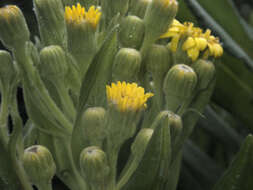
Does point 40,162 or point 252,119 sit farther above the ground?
point 40,162

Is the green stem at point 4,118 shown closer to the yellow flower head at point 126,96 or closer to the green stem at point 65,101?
the green stem at point 65,101

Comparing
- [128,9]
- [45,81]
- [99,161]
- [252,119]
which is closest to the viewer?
[99,161]

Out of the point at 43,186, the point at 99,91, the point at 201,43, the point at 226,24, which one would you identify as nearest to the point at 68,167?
the point at 43,186

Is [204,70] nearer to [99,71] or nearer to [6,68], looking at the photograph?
[99,71]

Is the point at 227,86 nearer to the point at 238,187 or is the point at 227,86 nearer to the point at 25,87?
the point at 238,187

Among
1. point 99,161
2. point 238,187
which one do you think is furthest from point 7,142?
point 238,187

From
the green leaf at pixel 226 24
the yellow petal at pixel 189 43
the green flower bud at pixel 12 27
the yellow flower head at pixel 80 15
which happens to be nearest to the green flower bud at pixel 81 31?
the yellow flower head at pixel 80 15
